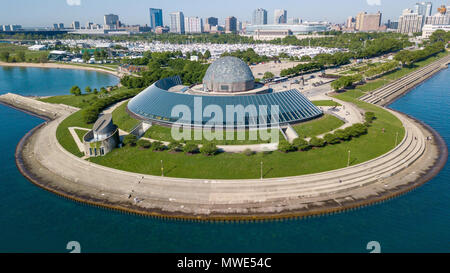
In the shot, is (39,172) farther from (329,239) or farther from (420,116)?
(420,116)

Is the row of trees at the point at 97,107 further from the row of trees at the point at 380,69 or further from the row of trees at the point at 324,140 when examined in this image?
the row of trees at the point at 380,69

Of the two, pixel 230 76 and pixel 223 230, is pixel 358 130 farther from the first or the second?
pixel 223 230

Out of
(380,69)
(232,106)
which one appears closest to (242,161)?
(232,106)

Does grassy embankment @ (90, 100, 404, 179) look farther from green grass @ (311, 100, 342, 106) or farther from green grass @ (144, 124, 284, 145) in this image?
green grass @ (311, 100, 342, 106)

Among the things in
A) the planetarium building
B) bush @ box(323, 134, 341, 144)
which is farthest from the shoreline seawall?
the planetarium building

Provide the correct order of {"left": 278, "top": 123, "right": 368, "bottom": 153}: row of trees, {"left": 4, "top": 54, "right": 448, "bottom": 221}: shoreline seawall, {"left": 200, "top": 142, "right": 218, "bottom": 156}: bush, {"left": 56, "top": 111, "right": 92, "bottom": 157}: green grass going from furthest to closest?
{"left": 56, "top": 111, "right": 92, "bottom": 157}: green grass
{"left": 278, "top": 123, "right": 368, "bottom": 153}: row of trees
{"left": 200, "top": 142, "right": 218, "bottom": 156}: bush
{"left": 4, "top": 54, "right": 448, "bottom": 221}: shoreline seawall

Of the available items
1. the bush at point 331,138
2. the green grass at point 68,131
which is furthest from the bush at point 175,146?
the bush at point 331,138
